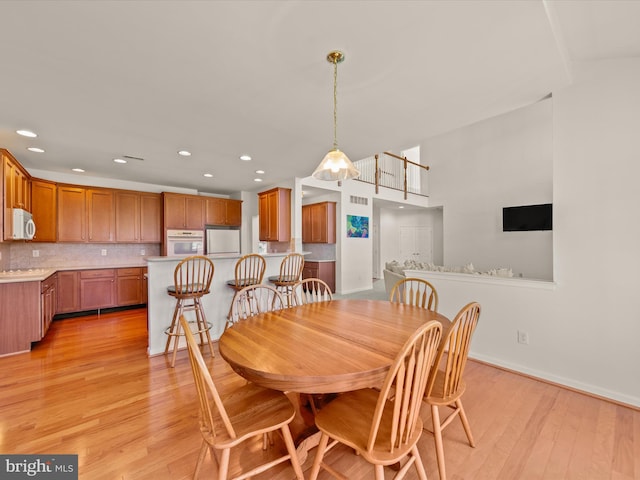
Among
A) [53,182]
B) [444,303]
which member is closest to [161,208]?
[53,182]

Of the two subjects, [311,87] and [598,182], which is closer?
[311,87]

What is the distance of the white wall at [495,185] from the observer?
568cm

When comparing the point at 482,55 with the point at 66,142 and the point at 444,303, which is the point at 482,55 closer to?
the point at 444,303

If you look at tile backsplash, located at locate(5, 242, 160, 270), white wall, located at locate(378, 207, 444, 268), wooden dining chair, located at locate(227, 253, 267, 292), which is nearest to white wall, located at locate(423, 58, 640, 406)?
wooden dining chair, located at locate(227, 253, 267, 292)

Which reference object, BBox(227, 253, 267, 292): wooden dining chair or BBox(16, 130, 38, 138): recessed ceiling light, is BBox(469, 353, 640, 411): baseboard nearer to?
BBox(227, 253, 267, 292): wooden dining chair

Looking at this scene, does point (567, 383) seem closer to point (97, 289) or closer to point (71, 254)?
point (97, 289)

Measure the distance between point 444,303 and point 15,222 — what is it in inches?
211

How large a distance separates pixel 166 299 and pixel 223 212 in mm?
3291

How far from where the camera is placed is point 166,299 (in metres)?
3.30

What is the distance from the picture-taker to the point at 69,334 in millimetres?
3885

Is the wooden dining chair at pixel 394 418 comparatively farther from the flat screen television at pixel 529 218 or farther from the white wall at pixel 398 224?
the white wall at pixel 398 224

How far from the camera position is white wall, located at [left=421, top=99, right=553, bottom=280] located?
18.6 feet

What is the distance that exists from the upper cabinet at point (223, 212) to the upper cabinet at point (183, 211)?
15 cm

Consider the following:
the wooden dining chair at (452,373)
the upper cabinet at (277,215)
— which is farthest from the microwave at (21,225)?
the wooden dining chair at (452,373)
